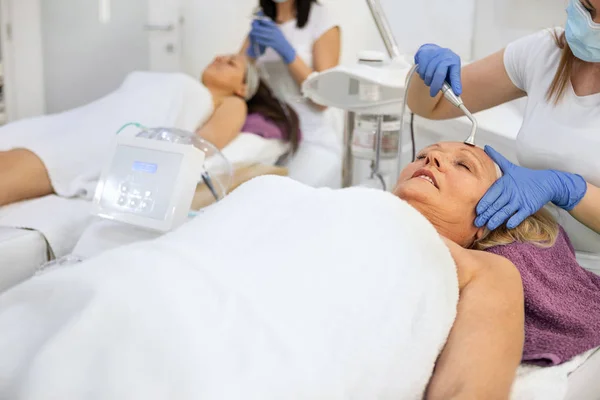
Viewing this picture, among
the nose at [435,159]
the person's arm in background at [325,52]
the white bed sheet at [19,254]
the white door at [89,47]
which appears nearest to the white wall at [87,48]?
the white door at [89,47]

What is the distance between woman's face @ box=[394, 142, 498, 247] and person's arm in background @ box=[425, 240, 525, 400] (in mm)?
121

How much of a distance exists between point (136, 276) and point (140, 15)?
9.76ft

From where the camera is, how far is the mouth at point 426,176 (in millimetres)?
1130

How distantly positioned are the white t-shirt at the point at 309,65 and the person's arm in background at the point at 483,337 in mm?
1607

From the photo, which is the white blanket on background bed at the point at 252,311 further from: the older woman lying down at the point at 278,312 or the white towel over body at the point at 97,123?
the white towel over body at the point at 97,123

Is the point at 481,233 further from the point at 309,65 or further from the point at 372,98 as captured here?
the point at 309,65

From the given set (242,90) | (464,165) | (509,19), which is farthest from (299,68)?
(464,165)

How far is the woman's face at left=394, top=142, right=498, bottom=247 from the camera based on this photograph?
1.11m

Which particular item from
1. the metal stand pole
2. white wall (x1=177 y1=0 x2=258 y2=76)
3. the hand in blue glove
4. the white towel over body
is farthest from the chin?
white wall (x1=177 y1=0 x2=258 y2=76)

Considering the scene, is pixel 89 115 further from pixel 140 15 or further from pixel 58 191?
pixel 140 15

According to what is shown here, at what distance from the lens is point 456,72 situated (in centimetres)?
131

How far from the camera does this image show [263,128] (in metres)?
2.43

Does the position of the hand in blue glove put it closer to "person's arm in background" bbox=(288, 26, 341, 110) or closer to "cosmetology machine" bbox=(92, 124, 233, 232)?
"person's arm in background" bbox=(288, 26, 341, 110)

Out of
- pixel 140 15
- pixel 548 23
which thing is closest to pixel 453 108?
pixel 548 23
